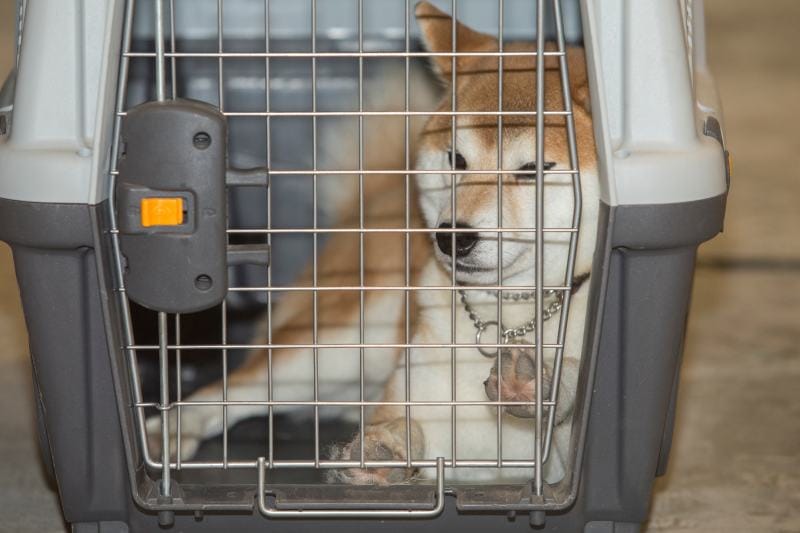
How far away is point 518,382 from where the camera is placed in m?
1.41

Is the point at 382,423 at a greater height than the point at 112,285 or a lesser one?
lesser

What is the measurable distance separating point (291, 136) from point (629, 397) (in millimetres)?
999

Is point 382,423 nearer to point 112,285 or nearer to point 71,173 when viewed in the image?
point 112,285

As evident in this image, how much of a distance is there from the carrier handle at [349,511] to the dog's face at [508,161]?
14.8 inches

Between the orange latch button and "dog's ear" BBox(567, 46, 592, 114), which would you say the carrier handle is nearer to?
the orange latch button

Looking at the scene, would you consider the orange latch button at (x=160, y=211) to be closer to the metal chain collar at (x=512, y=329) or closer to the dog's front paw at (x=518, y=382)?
the dog's front paw at (x=518, y=382)

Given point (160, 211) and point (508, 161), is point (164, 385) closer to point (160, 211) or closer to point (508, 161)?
point (160, 211)

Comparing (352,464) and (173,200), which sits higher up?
(173,200)

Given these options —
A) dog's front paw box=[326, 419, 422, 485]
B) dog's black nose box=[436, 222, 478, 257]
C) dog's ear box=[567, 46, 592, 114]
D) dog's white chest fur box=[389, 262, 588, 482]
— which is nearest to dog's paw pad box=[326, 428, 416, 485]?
dog's front paw box=[326, 419, 422, 485]

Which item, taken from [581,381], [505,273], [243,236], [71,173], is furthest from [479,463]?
[243,236]

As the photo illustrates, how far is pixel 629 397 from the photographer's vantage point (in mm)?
1322

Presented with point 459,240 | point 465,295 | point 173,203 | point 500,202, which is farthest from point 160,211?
point 465,295

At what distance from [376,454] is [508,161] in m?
0.49

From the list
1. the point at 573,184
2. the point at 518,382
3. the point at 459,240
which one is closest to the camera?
the point at 573,184
